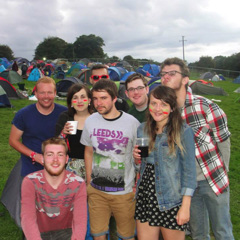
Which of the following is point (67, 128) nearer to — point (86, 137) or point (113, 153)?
point (86, 137)

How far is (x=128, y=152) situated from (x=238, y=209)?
3126 mm

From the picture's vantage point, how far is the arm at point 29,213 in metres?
2.44

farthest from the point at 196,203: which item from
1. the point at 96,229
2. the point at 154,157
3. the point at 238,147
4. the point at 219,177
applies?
the point at 238,147

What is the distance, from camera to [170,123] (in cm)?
Answer: 250

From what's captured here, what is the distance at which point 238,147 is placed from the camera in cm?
814

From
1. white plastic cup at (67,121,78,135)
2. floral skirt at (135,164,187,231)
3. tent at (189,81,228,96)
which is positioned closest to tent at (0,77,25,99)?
tent at (189,81,228,96)

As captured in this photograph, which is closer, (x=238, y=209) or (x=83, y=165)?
(x=83, y=165)

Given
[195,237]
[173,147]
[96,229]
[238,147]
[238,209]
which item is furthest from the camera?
[238,147]

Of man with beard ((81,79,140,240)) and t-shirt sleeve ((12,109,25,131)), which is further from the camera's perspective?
t-shirt sleeve ((12,109,25,131))

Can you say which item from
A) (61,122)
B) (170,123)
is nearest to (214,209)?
(170,123)

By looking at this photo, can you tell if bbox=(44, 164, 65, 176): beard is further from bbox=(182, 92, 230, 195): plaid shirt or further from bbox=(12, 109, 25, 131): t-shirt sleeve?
bbox=(182, 92, 230, 195): plaid shirt

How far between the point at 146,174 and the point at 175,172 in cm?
30

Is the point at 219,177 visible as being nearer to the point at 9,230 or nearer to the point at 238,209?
the point at 238,209

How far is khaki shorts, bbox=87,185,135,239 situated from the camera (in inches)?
110
